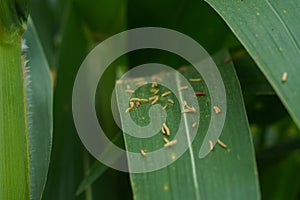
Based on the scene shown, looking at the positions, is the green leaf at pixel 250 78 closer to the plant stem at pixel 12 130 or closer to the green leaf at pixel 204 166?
the green leaf at pixel 204 166

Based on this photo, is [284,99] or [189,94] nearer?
[284,99]

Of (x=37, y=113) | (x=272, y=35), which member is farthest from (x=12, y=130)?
(x=272, y=35)

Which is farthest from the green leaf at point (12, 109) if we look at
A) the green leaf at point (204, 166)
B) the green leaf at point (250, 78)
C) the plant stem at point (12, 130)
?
the green leaf at point (250, 78)

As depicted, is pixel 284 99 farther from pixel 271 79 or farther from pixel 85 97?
pixel 85 97

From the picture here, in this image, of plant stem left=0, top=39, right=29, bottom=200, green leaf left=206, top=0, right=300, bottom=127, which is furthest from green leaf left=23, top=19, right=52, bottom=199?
green leaf left=206, top=0, right=300, bottom=127

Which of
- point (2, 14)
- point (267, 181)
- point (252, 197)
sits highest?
point (2, 14)

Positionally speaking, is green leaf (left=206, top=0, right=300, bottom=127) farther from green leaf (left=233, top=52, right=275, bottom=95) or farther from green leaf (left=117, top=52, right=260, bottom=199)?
green leaf (left=233, top=52, right=275, bottom=95)

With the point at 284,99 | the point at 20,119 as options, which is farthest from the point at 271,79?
the point at 20,119
